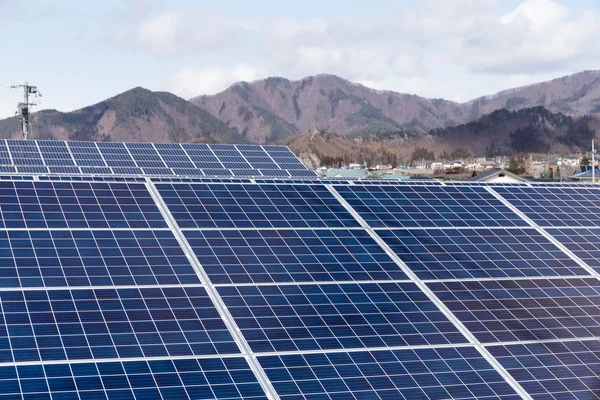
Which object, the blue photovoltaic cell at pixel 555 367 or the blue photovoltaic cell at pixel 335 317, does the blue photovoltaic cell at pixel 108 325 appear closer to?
the blue photovoltaic cell at pixel 335 317

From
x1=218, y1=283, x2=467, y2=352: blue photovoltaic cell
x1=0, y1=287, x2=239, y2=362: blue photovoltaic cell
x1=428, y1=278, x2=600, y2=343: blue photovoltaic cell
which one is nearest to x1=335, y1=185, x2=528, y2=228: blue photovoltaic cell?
x1=428, y1=278, x2=600, y2=343: blue photovoltaic cell

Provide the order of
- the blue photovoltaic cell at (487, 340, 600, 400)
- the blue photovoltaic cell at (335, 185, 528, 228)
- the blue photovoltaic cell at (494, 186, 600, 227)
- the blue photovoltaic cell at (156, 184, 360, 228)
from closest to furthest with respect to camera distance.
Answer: the blue photovoltaic cell at (487, 340, 600, 400) < the blue photovoltaic cell at (156, 184, 360, 228) < the blue photovoltaic cell at (335, 185, 528, 228) < the blue photovoltaic cell at (494, 186, 600, 227)

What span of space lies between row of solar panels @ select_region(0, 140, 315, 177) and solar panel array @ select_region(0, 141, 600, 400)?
25.5m

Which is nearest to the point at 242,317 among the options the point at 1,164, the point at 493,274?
the point at 493,274

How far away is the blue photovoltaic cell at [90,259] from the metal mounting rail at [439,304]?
6.72 meters

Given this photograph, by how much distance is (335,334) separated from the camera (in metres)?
23.3

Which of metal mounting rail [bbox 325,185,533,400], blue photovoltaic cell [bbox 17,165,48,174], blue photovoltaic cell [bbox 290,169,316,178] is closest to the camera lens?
metal mounting rail [bbox 325,185,533,400]

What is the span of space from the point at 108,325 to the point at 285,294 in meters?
5.29

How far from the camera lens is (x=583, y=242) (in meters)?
31.2

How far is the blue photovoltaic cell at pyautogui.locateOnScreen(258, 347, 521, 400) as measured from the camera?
2108 centimetres

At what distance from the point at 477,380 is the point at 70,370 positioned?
10181 mm

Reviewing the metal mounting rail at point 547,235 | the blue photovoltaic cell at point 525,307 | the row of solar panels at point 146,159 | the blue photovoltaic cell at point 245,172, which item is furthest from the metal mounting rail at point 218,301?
the blue photovoltaic cell at point 245,172

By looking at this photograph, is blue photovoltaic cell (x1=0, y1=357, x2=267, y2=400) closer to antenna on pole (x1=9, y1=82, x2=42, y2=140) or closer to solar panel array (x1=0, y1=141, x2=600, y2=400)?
solar panel array (x1=0, y1=141, x2=600, y2=400)

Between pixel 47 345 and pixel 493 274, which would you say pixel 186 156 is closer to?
pixel 493 274
